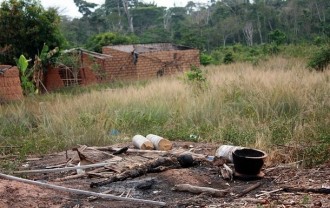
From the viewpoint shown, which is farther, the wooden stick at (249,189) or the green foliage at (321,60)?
the green foliage at (321,60)

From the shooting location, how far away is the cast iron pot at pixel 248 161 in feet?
14.9

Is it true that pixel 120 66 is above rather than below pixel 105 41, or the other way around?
below

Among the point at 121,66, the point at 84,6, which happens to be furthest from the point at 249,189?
the point at 84,6

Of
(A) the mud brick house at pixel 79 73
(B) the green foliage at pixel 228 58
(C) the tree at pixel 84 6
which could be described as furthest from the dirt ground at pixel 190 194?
(C) the tree at pixel 84 6

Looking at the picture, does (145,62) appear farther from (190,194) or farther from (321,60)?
(190,194)

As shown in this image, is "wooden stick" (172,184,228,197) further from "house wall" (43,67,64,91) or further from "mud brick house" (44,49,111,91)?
"house wall" (43,67,64,91)

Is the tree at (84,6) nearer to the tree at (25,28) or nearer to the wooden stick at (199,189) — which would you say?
the tree at (25,28)

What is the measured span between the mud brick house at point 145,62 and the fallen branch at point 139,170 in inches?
586

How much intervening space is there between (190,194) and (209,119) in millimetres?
3611

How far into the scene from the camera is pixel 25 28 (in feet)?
64.4

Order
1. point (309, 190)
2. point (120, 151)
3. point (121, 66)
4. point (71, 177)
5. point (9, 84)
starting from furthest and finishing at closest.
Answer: point (121, 66)
point (9, 84)
point (120, 151)
point (71, 177)
point (309, 190)

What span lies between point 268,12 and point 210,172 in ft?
102

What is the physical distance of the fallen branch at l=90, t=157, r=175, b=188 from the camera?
467 cm

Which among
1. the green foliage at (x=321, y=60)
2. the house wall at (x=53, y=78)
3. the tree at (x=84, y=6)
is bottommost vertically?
the house wall at (x=53, y=78)
